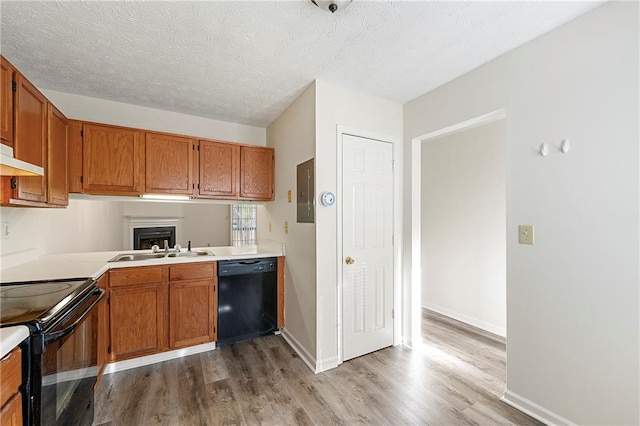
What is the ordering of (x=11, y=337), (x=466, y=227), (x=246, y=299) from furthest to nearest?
1. (x=466, y=227)
2. (x=246, y=299)
3. (x=11, y=337)

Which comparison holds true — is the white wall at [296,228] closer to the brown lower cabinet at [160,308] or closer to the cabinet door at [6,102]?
the brown lower cabinet at [160,308]

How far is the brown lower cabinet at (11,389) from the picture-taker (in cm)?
90

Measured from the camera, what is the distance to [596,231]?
154 cm

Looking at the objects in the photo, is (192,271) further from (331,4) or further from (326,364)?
(331,4)

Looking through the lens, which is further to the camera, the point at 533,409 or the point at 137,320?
the point at 137,320

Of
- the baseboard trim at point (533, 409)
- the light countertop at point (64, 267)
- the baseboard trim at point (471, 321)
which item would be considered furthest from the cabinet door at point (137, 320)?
the baseboard trim at point (471, 321)

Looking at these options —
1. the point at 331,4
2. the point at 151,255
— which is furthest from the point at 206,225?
the point at 331,4

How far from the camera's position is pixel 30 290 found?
4.90 ft

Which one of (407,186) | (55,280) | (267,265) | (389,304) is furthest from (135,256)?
(407,186)

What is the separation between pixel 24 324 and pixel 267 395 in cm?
155

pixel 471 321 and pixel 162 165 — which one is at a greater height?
pixel 162 165

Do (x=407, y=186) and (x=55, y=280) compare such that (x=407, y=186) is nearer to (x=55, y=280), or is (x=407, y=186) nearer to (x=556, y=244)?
(x=556, y=244)

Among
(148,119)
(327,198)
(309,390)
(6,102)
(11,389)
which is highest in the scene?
(148,119)

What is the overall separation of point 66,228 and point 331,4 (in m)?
3.18
